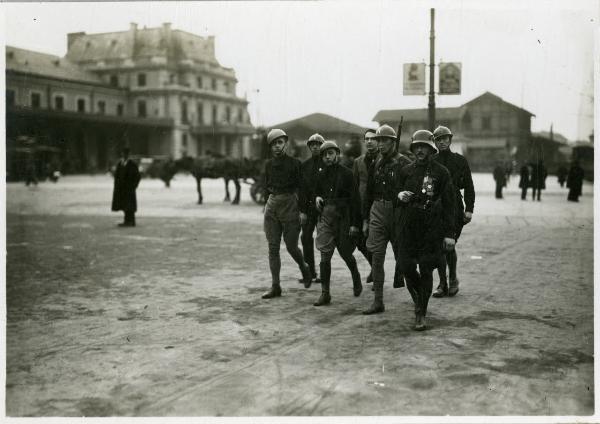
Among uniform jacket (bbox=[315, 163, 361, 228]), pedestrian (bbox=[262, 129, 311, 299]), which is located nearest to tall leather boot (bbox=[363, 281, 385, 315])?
uniform jacket (bbox=[315, 163, 361, 228])

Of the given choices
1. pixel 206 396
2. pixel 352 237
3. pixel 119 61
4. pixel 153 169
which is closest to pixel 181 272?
pixel 352 237

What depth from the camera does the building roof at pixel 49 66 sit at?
55.0 metres

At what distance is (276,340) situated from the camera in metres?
5.16

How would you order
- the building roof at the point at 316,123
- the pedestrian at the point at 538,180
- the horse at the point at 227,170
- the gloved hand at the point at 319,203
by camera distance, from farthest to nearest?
the building roof at the point at 316,123 < the horse at the point at 227,170 < the pedestrian at the point at 538,180 < the gloved hand at the point at 319,203

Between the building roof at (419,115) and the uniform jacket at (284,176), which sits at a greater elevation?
the building roof at (419,115)

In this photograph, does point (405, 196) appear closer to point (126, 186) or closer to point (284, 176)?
point (284, 176)

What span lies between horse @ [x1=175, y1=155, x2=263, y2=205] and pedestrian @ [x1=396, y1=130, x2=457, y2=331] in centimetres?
1529

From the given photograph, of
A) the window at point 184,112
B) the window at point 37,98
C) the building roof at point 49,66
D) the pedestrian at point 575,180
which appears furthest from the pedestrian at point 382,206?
the window at point 184,112

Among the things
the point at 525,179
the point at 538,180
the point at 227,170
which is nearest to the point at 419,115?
the point at 525,179

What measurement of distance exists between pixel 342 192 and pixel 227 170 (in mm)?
15136

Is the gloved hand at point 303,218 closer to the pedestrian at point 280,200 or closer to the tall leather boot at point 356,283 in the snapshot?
the pedestrian at point 280,200

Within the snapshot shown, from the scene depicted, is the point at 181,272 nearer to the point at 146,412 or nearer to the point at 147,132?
the point at 146,412

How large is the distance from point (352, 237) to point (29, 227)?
31.7 feet

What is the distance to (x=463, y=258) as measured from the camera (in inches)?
373
